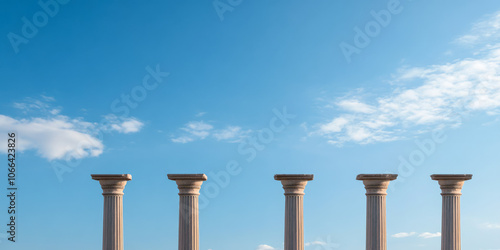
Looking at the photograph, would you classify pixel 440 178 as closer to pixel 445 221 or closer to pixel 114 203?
pixel 445 221

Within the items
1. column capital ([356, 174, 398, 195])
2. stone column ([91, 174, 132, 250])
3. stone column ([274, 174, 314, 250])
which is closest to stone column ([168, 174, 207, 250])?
stone column ([91, 174, 132, 250])

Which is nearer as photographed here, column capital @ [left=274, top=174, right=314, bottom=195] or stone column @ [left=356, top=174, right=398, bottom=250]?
column capital @ [left=274, top=174, right=314, bottom=195]

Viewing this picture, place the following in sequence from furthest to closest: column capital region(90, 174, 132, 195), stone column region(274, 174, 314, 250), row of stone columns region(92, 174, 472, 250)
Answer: stone column region(274, 174, 314, 250) < row of stone columns region(92, 174, 472, 250) < column capital region(90, 174, 132, 195)

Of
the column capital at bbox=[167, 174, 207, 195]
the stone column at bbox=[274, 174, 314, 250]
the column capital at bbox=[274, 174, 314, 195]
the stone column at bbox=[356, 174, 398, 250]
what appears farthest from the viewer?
the stone column at bbox=[356, 174, 398, 250]

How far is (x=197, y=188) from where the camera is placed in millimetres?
29828

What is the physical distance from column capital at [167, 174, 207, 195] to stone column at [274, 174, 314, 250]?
3.90m

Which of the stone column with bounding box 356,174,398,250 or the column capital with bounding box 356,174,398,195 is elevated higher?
the column capital with bounding box 356,174,398,195

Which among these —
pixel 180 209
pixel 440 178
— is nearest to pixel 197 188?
pixel 180 209

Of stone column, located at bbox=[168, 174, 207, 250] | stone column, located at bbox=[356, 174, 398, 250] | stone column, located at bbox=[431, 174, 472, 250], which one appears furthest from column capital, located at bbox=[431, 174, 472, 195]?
stone column, located at bbox=[168, 174, 207, 250]

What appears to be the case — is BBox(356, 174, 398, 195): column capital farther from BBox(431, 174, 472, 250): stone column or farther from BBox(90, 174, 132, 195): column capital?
BBox(90, 174, 132, 195): column capital

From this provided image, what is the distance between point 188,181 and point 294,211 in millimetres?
5575

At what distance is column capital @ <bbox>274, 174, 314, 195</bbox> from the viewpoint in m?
29.9

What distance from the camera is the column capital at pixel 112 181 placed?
29219 mm

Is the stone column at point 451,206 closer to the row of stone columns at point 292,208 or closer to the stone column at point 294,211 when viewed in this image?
the row of stone columns at point 292,208
